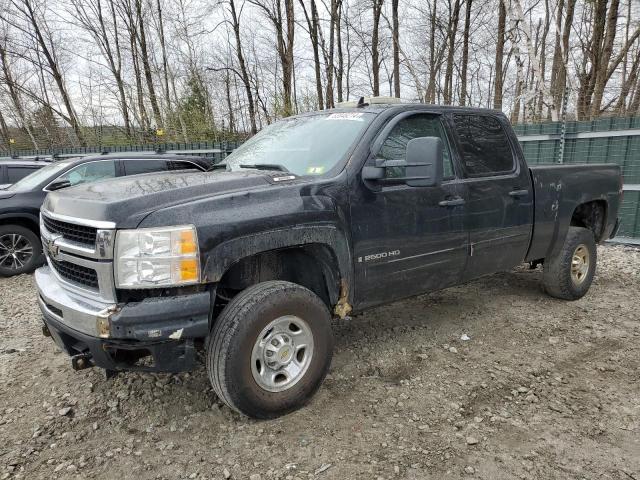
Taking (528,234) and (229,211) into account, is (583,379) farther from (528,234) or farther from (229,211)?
(229,211)

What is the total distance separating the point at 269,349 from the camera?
9.20 feet

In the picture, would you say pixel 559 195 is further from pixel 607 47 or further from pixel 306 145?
pixel 607 47

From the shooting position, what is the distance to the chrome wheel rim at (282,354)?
2.76m

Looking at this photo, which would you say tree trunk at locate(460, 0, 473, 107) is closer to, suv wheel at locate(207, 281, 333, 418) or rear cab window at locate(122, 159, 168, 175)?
rear cab window at locate(122, 159, 168, 175)

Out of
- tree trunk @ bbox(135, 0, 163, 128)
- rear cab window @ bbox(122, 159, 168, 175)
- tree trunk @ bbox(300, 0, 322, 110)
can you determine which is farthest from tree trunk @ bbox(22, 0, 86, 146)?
rear cab window @ bbox(122, 159, 168, 175)

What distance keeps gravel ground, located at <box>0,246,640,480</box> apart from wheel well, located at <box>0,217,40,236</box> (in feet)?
9.42

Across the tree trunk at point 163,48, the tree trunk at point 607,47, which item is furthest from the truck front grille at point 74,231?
the tree trunk at point 163,48

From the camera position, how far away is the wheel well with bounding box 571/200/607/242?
17.4 feet

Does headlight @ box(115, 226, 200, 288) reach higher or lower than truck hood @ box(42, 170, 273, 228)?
lower

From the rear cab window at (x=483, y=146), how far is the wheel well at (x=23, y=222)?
20.2 ft

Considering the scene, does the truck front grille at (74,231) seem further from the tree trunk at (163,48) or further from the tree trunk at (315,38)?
the tree trunk at (163,48)

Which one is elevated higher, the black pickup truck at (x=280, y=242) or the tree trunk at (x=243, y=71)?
the tree trunk at (x=243, y=71)

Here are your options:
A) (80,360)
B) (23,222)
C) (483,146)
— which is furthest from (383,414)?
(23,222)

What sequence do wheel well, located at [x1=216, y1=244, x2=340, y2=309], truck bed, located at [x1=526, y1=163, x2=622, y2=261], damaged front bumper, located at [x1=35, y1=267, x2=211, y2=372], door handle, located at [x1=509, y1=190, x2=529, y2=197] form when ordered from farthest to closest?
1. truck bed, located at [x1=526, y1=163, x2=622, y2=261]
2. door handle, located at [x1=509, y1=190, x2=529, y2=197]
3. wheel well, located at [x1=216, y1=244, x2=340, y2=309]
4. damaged front bumper, located at [x1=35, y1=267, x2=211, y2=372]
